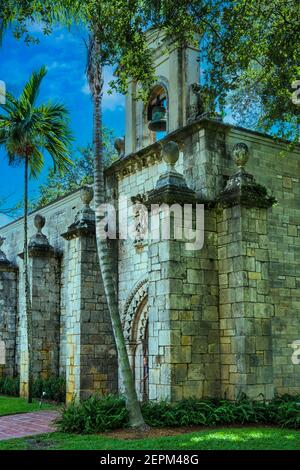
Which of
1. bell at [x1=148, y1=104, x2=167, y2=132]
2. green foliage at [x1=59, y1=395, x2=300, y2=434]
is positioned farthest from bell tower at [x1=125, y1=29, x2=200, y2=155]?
green foliage at [x1=59, y1=395, x2=300, y2=434]

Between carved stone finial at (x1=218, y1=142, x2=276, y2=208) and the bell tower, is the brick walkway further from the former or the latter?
the bell tower

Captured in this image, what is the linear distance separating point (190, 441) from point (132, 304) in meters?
5.93

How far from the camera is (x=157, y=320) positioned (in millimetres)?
10703

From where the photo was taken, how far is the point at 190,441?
8.20 meters

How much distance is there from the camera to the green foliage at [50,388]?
15250 millimetres

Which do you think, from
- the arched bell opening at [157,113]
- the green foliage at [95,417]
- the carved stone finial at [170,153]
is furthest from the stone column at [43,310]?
the carved stone finial at [170,153]

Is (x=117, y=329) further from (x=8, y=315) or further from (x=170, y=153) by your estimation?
(x=8, y=315)

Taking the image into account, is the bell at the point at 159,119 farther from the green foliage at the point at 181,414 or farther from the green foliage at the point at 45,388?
the green foliage at the point at 45,388

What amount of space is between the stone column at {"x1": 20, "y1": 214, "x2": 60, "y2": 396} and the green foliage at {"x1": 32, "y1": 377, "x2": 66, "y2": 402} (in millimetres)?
468

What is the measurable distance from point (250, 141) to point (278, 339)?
4248mm

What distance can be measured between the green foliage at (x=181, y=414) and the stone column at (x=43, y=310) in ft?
22.7

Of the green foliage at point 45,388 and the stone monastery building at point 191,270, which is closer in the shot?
the stone monastery building at point 191,270
